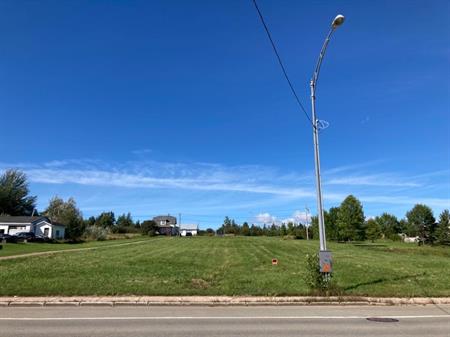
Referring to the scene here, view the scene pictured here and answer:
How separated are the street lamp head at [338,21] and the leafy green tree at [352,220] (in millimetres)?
55312

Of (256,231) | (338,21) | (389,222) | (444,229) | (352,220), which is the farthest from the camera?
(256,231)

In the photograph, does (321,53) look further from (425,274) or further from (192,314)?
(425,274)

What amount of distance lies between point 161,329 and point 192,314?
202cm

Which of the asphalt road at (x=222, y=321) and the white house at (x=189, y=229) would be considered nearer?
the asphalt road at (x=222, y=321)

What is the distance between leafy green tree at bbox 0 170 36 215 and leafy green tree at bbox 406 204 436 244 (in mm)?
93280

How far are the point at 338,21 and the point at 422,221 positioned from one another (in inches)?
4355

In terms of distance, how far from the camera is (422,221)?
10956 centimetres

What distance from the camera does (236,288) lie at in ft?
45.9

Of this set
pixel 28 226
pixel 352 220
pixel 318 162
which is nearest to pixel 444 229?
pixel 352 220

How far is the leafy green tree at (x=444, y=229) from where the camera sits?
94.3 metres

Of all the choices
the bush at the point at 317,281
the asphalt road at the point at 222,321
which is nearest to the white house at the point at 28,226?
the asphalt road at the point at 222,321

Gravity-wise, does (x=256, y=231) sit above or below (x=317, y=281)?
above

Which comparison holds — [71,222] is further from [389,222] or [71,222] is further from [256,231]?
[389,222]

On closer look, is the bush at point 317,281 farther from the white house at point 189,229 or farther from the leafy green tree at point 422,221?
the white house at point 189,229
